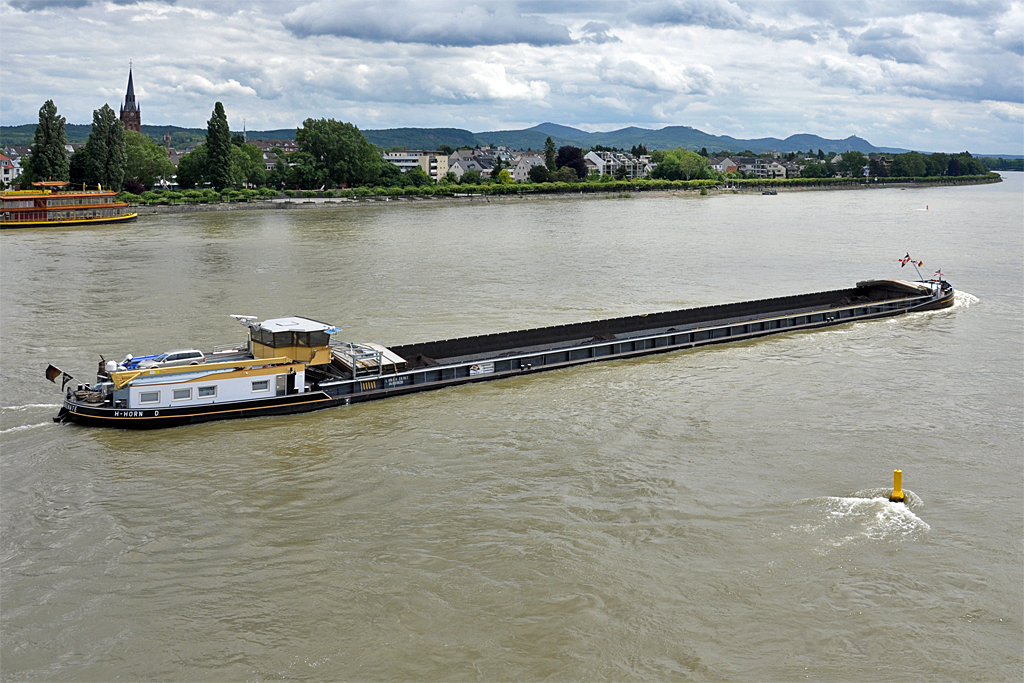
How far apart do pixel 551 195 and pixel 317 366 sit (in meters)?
104

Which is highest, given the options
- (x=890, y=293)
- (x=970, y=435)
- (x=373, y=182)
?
(x=373, y=182)

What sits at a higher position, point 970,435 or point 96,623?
point 970,435

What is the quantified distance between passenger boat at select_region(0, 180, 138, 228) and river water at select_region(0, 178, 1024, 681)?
4432 cm

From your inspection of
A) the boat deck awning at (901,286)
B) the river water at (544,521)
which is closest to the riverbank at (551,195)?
the river water at (544,521)

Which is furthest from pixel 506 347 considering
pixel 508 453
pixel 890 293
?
pixel 890 293

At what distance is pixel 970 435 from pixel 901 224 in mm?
59644

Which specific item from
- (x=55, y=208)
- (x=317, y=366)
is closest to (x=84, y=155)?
(x=55, y=208)

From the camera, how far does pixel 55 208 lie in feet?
226

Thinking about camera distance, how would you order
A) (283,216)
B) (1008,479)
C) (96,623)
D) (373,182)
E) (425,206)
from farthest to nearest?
(373,182) < (425,206) < (283,216) < (1008,479) < (96,623)

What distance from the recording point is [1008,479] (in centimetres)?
1547

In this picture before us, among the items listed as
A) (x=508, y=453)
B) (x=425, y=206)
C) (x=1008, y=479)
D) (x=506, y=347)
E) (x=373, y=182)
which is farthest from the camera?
(x=373, y=182)

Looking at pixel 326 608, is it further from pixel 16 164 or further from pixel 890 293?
pixel 16 164

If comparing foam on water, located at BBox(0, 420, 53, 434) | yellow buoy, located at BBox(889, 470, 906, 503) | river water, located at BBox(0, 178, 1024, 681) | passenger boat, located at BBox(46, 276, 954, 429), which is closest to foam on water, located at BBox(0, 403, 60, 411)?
river water, located at BBox(0, 178, 1024, 681)

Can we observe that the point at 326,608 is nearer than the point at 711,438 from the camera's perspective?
Yes
